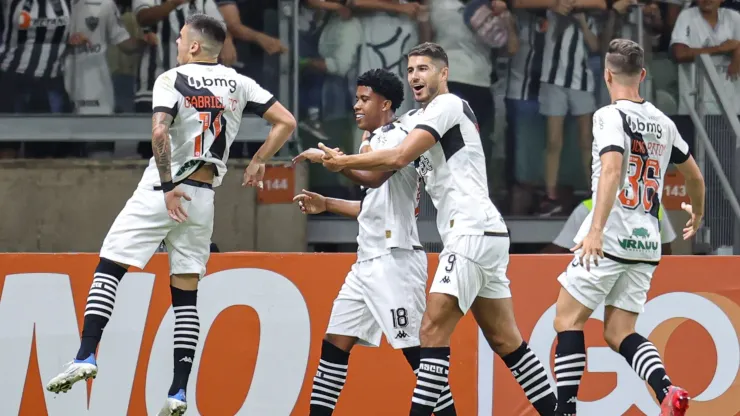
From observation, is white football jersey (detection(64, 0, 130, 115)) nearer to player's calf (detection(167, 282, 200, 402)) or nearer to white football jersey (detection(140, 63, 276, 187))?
white football jersey (detection(140, 63, 276, 187))

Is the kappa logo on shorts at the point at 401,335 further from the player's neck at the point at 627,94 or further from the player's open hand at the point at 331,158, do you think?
the player's neck at the point at 627,94

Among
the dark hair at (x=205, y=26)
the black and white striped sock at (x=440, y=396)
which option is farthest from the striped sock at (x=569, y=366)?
the dark hair at (x=205, y=26)

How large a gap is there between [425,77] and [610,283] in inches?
62.2

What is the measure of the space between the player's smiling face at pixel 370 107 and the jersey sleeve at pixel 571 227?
12.1 feet

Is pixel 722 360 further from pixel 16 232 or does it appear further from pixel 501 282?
pixel 16 232

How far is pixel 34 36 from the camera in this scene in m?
10.7

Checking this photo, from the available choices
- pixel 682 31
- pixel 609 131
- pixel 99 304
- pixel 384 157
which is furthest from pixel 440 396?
pixel 682 31

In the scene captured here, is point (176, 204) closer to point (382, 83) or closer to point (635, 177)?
point (382, 83)

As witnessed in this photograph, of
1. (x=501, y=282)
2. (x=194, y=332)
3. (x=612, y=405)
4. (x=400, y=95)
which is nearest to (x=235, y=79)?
(x=400, y=95)

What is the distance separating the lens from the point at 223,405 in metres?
8.12

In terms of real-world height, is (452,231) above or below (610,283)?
above

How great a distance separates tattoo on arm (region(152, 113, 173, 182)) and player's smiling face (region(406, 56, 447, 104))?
4.73ft

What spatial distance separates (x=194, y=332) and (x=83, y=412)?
4.33 ft

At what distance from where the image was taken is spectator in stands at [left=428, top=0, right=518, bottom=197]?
1075 cm
